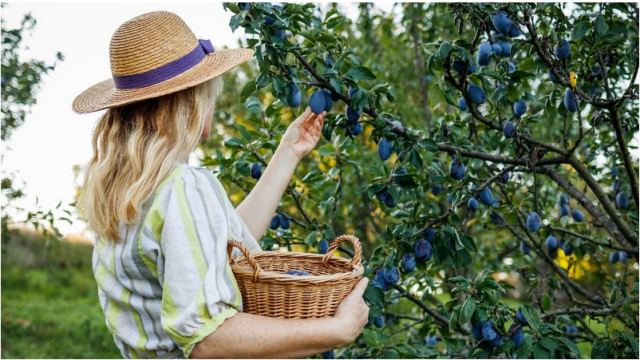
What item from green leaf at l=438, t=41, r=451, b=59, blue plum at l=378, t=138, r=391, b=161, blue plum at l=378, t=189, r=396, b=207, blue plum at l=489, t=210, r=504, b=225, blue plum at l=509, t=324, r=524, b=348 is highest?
green leaf at l=438, t=41, r=451, b=59

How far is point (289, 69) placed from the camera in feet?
6.79

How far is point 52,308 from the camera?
646 cm

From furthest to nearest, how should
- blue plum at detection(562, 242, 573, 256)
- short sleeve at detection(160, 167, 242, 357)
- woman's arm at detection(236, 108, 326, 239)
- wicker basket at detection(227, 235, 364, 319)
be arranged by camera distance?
blue plum at detection(562, 242, 573, 256)
woman's arm at detection(236, 108, 326, 239)
wicker basket at detection(227, 235, 364, 319)
short sleeve at detection(160, 167, 242, 357)

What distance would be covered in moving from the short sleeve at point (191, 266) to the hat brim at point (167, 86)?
0.20m

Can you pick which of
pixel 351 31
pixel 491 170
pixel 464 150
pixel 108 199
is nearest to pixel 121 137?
pixel 108 199

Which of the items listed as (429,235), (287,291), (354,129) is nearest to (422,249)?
(429,235)

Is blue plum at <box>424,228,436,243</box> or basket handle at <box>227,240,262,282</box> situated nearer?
basket handle at <box>227,240,262,282</box>

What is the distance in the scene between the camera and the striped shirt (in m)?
1.31

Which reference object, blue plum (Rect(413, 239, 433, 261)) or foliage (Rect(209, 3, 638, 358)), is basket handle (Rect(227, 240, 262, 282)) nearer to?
foliage (Rect(209, 3, 638, 358))

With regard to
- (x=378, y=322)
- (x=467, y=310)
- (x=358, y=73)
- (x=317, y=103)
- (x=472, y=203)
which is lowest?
(x=378, y=322)

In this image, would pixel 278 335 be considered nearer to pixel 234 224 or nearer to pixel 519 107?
pixel 234 224

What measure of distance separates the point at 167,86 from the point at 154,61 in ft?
0.30

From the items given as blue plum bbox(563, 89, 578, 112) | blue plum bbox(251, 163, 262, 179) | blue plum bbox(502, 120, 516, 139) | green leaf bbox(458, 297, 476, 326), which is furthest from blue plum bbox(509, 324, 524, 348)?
blue plum bbox(251, 163, 262, 179)

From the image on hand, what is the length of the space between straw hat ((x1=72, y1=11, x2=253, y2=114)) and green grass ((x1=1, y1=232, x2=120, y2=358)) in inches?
80.6
